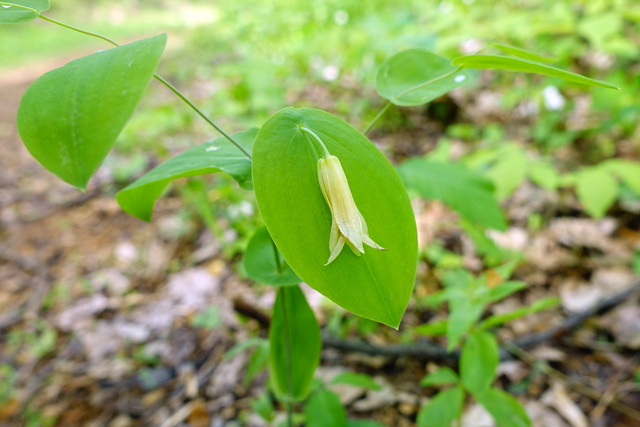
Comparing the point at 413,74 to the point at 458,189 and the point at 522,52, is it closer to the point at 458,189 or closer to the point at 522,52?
the point at 522,52

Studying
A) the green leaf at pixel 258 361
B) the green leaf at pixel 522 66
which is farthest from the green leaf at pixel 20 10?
the green leaf at pixel 258 361

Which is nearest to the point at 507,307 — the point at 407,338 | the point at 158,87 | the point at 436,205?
the point at 407,338

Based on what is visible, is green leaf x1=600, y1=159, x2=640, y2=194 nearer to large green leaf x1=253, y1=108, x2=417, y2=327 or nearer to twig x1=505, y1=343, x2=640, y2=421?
twig x1=505, y1=343, x2=640, y2=421

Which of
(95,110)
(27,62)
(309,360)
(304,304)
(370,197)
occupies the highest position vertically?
(95,110)

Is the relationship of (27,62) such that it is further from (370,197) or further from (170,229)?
(370,197)

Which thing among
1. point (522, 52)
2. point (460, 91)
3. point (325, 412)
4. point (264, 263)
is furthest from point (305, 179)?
point (460, 91)

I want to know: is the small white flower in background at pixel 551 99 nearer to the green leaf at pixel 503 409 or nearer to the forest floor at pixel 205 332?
the forest floor at pixel 205 332

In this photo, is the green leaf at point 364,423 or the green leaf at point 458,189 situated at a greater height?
the green leaf at point 458,189
